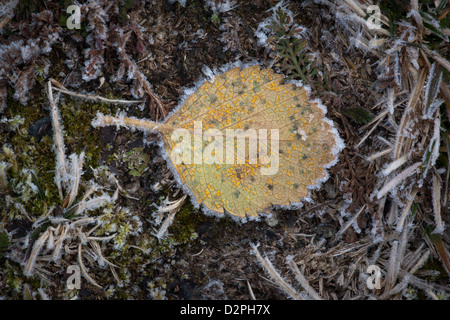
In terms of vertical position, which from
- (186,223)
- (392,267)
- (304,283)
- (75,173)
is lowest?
(304,283)

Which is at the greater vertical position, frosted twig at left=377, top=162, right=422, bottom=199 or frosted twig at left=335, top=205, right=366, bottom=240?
frosted twig at left=377, top=162, right=422, bottom=199

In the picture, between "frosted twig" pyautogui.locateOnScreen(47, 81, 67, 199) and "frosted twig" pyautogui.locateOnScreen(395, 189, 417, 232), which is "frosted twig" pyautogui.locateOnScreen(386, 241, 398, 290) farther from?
→ "frosted twig" pyautogui.locateOnScreen(47, 81, 67, 199)

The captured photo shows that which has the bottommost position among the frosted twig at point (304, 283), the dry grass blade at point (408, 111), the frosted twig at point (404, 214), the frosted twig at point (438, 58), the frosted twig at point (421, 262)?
the frosted twig at point (304, 283)

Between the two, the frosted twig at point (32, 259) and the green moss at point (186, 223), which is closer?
the frosted twig at point (32, 259)

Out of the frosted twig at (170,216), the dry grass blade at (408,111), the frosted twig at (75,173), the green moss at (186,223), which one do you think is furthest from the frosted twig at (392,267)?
the frosted twig at (75,173)

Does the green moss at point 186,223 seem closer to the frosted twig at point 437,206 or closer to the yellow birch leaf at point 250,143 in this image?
the yellow birch leaf at point 250,143

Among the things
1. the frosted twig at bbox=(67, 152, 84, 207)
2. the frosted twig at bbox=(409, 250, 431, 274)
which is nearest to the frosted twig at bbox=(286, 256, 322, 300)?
the frosted twig at bbox=(409, 250, 431, 274)

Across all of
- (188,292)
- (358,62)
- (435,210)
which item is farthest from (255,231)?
(358,62)

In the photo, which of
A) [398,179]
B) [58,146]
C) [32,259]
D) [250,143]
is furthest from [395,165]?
[32,259]

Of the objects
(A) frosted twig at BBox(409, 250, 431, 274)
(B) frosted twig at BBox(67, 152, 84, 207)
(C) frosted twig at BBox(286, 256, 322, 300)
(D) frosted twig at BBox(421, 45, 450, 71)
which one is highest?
(D) frosted twig at BBox(421, 45, 450, 71)

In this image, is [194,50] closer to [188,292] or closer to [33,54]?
[33,54]

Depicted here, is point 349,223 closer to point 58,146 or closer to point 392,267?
point 392,267
